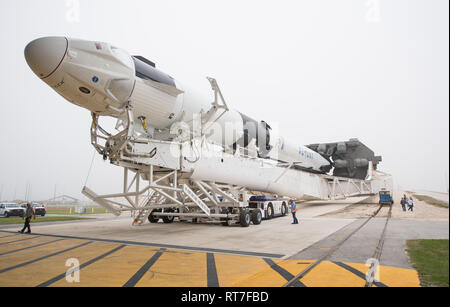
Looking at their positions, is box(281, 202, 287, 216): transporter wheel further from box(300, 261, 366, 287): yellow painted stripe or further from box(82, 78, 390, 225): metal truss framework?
box(300, 261, 366, 287): yellow painted stripe

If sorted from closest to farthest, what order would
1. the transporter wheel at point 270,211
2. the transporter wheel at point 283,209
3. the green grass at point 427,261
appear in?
the green grass at point 427,261, the transporter wheel at point 270,211, the transporter wheel at point 283,209

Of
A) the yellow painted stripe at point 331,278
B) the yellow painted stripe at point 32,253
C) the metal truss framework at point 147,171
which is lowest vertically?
the yellow painted stripe at point 32,253

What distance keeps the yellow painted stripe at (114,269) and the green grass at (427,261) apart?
4.04m

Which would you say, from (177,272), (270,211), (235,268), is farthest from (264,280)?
(270,211)

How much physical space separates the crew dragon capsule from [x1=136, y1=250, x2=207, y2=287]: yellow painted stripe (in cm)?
412

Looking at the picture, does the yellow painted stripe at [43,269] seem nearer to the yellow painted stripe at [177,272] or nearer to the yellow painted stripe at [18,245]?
the yellow painted stripe at [18,245]

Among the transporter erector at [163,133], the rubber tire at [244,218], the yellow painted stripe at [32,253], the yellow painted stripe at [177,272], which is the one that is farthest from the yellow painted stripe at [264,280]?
the rubber tire at [244,218]

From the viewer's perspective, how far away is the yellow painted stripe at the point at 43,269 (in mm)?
4395

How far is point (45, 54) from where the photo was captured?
6.34m

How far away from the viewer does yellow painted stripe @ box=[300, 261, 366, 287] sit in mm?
3998

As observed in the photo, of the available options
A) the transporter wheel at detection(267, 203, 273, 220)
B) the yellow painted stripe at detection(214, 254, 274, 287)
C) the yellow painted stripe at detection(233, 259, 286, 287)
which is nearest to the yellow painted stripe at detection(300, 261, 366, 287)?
the yellow painted stripe at detection(233, 259, 286, 287)
